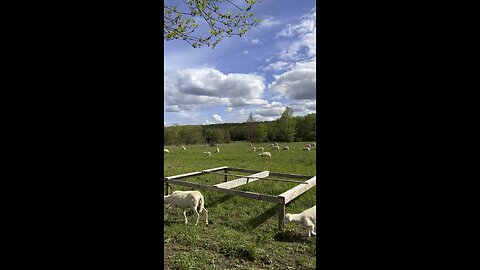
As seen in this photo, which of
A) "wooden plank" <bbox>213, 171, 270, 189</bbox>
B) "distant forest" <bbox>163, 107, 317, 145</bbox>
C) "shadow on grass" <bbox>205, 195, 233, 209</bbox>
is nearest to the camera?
"wooden plank" <bbox>213, 171, 270, 189</bbox>

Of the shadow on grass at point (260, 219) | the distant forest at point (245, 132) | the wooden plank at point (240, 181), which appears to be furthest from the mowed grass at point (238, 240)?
the distant forest at point (245, 132)

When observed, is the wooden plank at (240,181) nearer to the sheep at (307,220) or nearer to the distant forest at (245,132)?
the sheep at (307,220)

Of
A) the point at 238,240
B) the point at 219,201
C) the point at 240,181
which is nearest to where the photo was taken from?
the point at 238,240

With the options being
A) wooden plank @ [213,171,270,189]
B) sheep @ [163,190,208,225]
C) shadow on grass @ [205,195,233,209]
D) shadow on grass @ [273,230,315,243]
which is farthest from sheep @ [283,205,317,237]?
shadow on grass @ [205,195,233,209]

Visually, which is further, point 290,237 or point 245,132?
point 245,132

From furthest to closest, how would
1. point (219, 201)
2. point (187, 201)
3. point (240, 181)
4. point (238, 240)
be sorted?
point (240, 181) < point (219, 201) < point (187, 201) < point (238, 240)

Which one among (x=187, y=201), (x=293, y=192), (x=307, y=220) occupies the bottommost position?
(x=307, y=220)

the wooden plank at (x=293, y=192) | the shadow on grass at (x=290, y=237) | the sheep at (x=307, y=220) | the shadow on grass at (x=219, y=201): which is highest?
the wooden plank at (x=293, y=192)

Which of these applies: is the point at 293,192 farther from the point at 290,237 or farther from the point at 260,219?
the point at 290,237

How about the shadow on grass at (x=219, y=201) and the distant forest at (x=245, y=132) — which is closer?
the shadow on grass at (x=219, y=201)

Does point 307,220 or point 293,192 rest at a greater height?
point 293,192

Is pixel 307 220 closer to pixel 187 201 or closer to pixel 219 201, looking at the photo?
pixel 187 201

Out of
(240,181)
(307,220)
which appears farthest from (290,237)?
(240,181)

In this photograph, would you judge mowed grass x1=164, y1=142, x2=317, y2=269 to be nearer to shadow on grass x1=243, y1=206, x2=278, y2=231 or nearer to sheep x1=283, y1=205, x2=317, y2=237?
shadow on grass x1=243, y1=206, x2=278, y2=231
